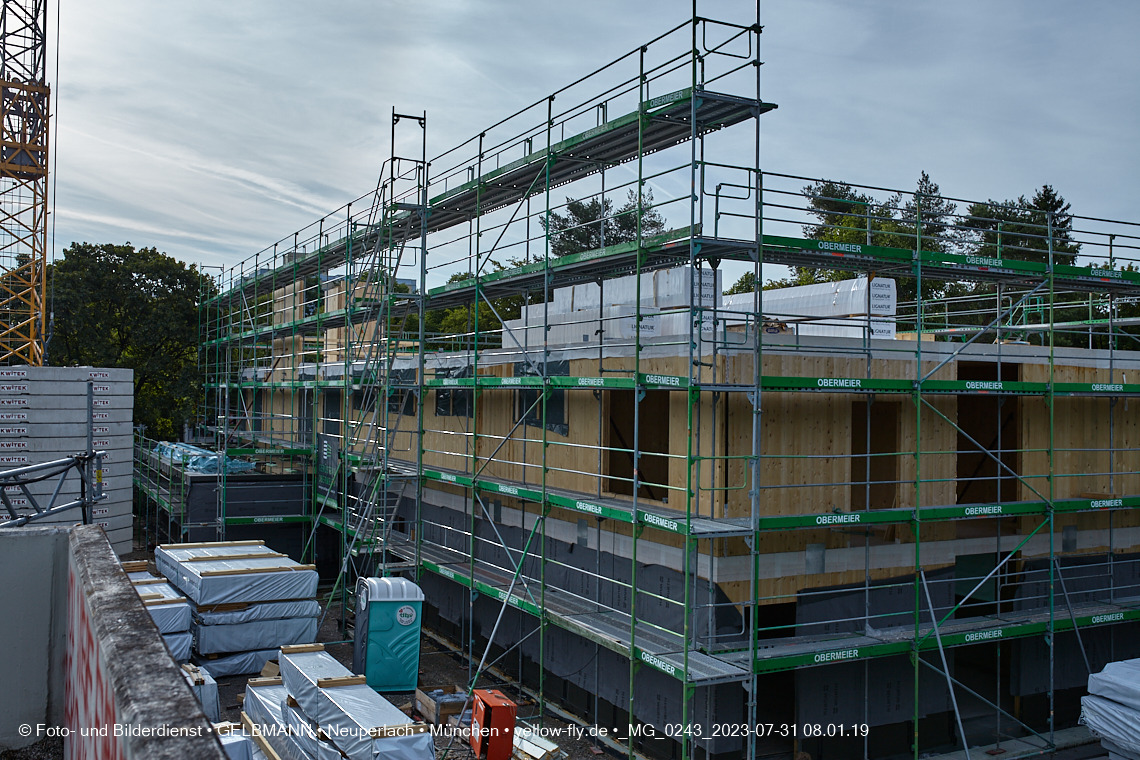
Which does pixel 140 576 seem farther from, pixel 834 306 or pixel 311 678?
pixel 834 306

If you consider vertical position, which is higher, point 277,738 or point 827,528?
point 827,528

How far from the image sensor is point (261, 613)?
52.8ft

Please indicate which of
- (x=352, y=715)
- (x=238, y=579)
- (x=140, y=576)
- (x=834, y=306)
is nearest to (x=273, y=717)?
(x=352, y=715)

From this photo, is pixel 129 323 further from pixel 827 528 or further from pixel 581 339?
pixel 827 528

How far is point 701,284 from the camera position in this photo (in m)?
11.9

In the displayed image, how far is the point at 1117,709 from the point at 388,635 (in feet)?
36.7

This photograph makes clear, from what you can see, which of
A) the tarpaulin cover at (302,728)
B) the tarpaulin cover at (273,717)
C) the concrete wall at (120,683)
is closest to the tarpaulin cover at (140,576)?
the tarpaulin cover at (273,717)

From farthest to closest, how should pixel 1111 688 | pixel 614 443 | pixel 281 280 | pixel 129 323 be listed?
1. pixel 129 323
2. pixel 281 280
3. pixel 614 443
4. pixel 1111 688

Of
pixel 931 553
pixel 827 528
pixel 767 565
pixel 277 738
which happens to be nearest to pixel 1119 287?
pixel 931 553

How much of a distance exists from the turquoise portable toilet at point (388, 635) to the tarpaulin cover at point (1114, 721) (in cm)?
1057

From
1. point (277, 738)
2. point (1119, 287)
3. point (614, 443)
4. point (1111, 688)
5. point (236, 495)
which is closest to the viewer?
point (277, 738)

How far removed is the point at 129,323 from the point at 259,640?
979 inches

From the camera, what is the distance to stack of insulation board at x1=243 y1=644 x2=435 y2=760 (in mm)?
10055

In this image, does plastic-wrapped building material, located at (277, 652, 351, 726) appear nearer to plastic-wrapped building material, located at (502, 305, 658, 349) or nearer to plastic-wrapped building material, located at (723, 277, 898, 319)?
plastic-wrapped building material, located at (502, 305, 658, 349)
